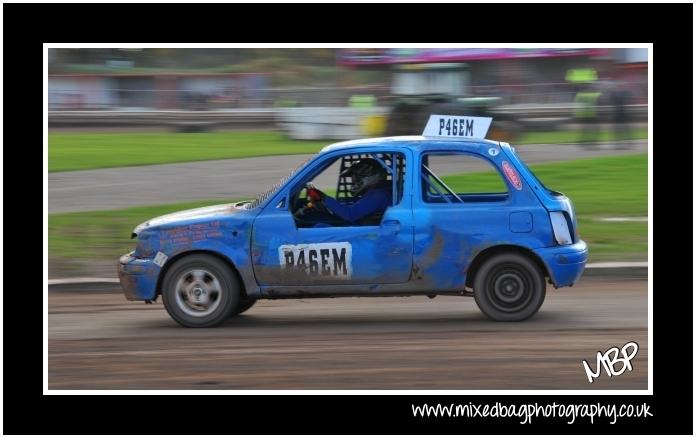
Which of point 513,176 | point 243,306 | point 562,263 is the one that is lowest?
point 243,306

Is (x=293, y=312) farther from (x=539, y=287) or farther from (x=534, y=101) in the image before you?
(x=534, y=101)

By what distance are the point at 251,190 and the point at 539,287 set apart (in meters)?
9.40

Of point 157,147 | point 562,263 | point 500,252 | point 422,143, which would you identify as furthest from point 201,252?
point 157,147

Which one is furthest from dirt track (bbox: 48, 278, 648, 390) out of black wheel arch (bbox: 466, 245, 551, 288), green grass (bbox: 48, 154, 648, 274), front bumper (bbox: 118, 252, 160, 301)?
green grass (bbox: 48, 154, 648, 274)

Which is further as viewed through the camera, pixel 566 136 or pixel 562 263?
pixel 566 136

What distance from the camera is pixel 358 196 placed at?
31.9 feet

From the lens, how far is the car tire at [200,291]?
30.1 feet

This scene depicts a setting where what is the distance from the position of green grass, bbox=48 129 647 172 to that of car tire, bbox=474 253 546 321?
13378 millimetres

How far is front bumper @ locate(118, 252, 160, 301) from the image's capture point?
30.2ft

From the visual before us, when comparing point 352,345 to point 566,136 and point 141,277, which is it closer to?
point 141,277

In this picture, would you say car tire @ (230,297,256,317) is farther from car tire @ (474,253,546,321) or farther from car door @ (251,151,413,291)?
car tire @ (474,253,546,321)

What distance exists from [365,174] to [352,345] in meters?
1.75

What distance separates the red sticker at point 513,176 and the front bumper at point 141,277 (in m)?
3.19

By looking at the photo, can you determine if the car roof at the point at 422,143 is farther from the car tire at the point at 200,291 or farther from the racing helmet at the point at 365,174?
the car tire at the point at 200,291
